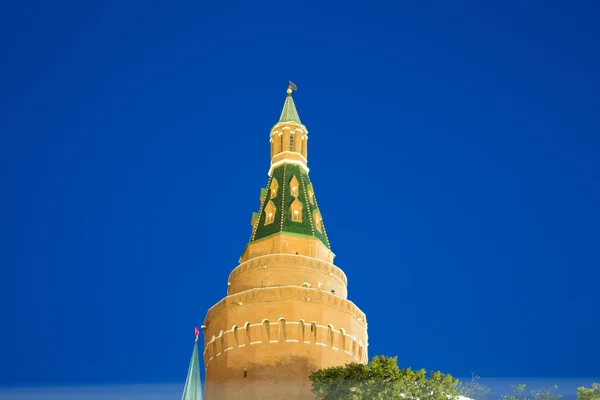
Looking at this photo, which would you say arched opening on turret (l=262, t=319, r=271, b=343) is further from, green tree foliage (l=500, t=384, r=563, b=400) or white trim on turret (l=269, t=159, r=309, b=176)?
white trim on turret (l=269, t=159, r=309, b=176)

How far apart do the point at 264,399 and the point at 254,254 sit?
14122mm

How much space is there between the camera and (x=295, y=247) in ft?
214

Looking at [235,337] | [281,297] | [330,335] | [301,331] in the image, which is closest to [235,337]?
[235,337]

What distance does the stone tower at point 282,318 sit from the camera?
56.8m

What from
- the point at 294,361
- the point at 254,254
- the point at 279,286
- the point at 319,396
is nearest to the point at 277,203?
the point at 254,254

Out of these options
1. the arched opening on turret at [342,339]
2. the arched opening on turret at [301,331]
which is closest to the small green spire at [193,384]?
the arched opening on turret at [301,331]

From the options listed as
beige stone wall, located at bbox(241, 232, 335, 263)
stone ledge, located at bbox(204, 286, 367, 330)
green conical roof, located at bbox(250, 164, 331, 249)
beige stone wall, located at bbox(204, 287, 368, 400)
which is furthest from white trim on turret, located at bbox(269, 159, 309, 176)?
beige stone wall, located at bbox(204, 287, 368, 400)

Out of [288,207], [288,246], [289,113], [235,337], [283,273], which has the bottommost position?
[235,337]

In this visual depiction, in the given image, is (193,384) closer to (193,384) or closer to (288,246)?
(193,384)

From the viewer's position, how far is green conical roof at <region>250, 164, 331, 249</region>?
66.4 m

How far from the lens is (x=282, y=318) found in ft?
192

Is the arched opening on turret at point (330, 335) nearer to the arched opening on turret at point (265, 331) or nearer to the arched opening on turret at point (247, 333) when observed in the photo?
the arched opening on turret at point (265, 331)

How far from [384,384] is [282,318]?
614 inches

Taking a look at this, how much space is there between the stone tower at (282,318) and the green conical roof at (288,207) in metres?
0.10
